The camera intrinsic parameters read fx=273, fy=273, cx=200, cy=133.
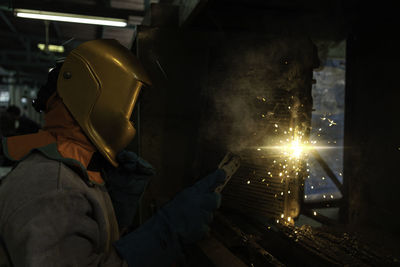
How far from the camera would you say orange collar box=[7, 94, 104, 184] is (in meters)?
1.22

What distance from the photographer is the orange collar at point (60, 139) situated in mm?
1220

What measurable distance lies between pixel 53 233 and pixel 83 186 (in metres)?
0.26

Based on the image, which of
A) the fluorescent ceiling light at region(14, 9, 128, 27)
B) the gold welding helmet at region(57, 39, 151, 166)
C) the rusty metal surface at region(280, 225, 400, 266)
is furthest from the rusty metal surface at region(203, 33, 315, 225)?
the fluorescent ceiling light at region(14, 9, 128, 27)

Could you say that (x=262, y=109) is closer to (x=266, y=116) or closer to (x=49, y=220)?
(x=266, y=116)

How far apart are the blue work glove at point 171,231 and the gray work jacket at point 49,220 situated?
0.23 ft

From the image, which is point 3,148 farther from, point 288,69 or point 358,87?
point 358,87

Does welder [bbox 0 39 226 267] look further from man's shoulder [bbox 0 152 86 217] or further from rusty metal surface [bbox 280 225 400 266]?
rusty metal surface [bbox 280 225 400 266]

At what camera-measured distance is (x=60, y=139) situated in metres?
1.26

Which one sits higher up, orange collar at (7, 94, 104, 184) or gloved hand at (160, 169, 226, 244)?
orange collar at (7, 94, 104, 184)

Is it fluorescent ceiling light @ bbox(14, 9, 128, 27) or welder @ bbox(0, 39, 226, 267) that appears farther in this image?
fluorescent ceiling light @ bbox(14, 9, 128, 27)

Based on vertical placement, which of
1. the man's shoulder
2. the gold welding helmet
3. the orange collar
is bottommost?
the man's shoulder

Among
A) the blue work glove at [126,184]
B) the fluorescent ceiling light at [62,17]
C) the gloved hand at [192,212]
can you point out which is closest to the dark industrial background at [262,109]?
the gloved hand at [192,212]

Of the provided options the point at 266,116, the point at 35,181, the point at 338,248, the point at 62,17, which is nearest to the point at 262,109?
the point at 266,116

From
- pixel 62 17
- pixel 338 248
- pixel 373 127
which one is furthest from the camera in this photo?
pixel 62 17
